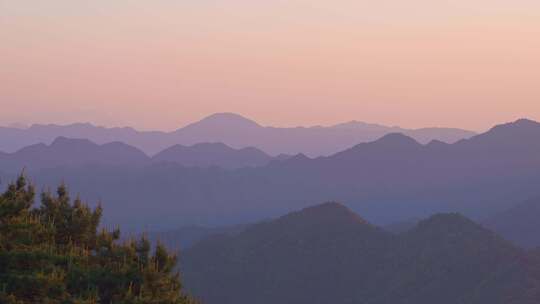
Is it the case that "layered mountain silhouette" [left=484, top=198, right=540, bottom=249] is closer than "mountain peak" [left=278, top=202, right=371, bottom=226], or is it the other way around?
"mountain peak" [left=278, top=202, right=371, bottom=226]

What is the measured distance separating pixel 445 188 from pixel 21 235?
15465 cm

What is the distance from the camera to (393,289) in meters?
66.9

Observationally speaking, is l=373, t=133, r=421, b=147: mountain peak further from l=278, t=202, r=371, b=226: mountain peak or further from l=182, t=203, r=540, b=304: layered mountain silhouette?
l=182, t=203, r=540, b=304: layered mountain silhouette

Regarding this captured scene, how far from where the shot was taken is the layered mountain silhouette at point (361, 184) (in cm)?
15950

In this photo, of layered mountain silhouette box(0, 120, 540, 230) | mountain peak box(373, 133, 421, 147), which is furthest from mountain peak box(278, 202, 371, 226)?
mountain peak box(373, 133, 421, 147)

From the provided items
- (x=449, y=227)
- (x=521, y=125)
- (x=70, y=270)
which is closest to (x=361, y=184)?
(x=521, y=125)

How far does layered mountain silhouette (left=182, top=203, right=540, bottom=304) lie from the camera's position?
206 feet

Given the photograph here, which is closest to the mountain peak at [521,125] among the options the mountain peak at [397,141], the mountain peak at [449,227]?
the mountain peak at [397,141]

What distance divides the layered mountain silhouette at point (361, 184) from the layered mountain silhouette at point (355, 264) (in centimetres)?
7036

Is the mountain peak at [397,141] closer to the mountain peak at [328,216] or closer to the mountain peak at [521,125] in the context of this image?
the mountain peak at [521,125]

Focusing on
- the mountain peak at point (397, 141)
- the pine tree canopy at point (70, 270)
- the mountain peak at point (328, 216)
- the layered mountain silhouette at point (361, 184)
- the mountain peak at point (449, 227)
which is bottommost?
the pine tree canopy at point (70, 270)

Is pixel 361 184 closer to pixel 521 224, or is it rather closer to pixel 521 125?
pixel 521 125

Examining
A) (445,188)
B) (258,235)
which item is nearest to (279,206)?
(445,188)

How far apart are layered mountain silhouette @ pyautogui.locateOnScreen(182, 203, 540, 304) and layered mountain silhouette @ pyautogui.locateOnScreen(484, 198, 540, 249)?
26906 mm
